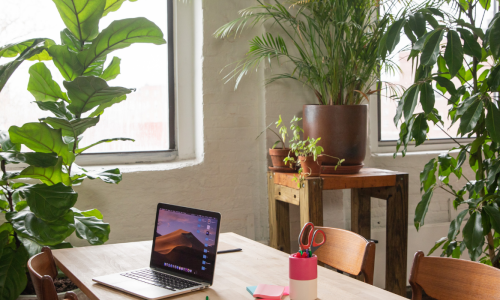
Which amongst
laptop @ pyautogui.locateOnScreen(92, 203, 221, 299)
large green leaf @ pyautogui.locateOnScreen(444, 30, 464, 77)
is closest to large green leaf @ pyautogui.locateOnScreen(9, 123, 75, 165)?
laptop @ pyautogui.locateOnScreen(92, 203, 221, 299)

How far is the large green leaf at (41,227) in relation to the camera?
1.95 meters

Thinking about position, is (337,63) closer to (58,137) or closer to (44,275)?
(58,137)

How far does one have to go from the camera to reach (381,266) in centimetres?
342

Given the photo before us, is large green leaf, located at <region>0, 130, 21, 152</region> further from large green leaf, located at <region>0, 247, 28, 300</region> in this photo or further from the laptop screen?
the laptop screen

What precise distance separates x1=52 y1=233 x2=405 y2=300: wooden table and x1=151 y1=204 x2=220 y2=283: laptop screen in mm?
81

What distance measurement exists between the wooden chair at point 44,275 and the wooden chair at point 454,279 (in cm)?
101

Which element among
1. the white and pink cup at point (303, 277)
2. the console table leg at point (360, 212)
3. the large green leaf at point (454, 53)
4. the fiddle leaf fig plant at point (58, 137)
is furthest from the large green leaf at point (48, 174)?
the console table leg at point (360, 212)

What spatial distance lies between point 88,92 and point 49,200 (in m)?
0.48

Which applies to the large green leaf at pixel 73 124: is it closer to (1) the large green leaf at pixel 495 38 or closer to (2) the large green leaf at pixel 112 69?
(2) the large green leaf at pixel 112 69

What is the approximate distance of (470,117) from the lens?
6.25 feet

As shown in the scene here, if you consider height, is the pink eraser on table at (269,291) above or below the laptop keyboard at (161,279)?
above

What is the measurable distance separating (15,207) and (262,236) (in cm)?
155

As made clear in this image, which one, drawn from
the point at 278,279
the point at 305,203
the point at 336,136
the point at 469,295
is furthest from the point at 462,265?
the point at 336,136

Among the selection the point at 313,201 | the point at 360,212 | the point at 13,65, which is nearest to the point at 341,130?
the point at 313,201
